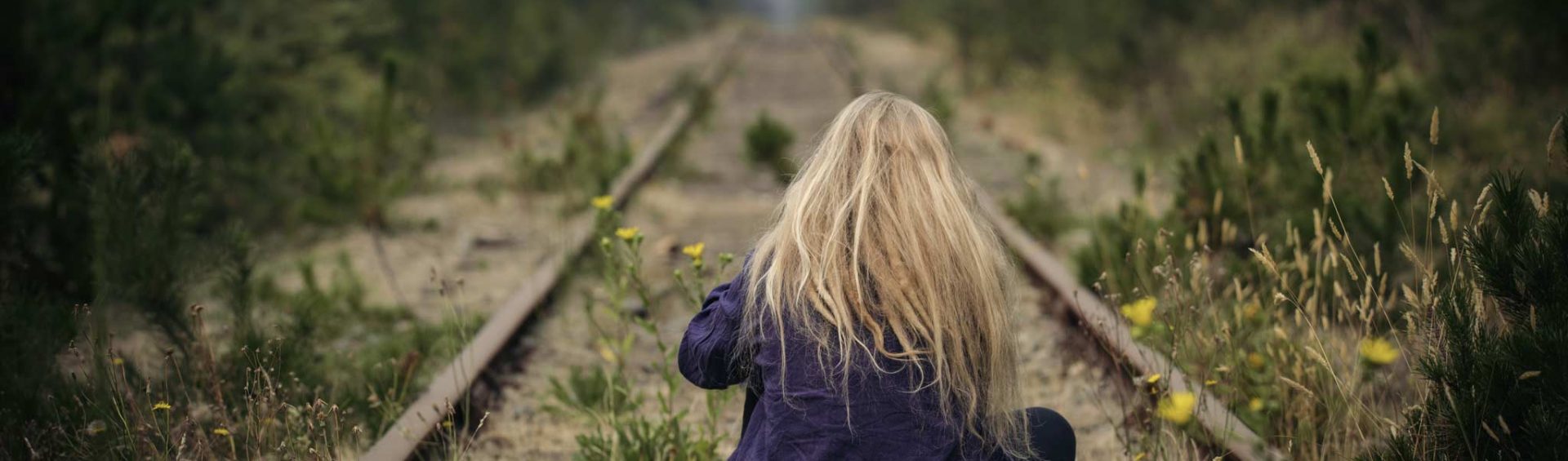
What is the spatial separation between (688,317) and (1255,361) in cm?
214

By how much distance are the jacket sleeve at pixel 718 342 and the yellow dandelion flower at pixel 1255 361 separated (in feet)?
5.33

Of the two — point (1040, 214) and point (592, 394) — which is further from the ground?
point (592, 394)

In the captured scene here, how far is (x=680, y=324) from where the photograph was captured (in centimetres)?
449

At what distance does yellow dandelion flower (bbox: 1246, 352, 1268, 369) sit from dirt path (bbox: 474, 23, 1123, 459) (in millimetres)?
415

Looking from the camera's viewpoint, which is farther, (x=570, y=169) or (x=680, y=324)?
(x=570, y=169)

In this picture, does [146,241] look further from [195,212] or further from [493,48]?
[493,48]

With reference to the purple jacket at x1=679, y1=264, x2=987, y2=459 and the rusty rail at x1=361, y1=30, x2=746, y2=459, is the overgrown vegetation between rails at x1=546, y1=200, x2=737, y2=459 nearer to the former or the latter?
the rusty rail at x1=361, y1=30, x2=746, y2=459

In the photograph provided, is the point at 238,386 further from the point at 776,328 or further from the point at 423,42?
the point at 423,42

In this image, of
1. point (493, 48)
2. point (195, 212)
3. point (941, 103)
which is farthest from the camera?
point (493, 48)

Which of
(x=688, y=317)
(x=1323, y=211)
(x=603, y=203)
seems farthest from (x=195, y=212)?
(x=1323, y=211)

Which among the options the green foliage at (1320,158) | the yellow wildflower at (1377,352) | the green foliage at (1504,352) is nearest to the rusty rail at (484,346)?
the yellow wildflower at (1377,352)

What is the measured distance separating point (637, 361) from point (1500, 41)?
749 cm

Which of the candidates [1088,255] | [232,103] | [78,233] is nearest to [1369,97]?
[1088,255]

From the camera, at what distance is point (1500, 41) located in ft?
28.1
